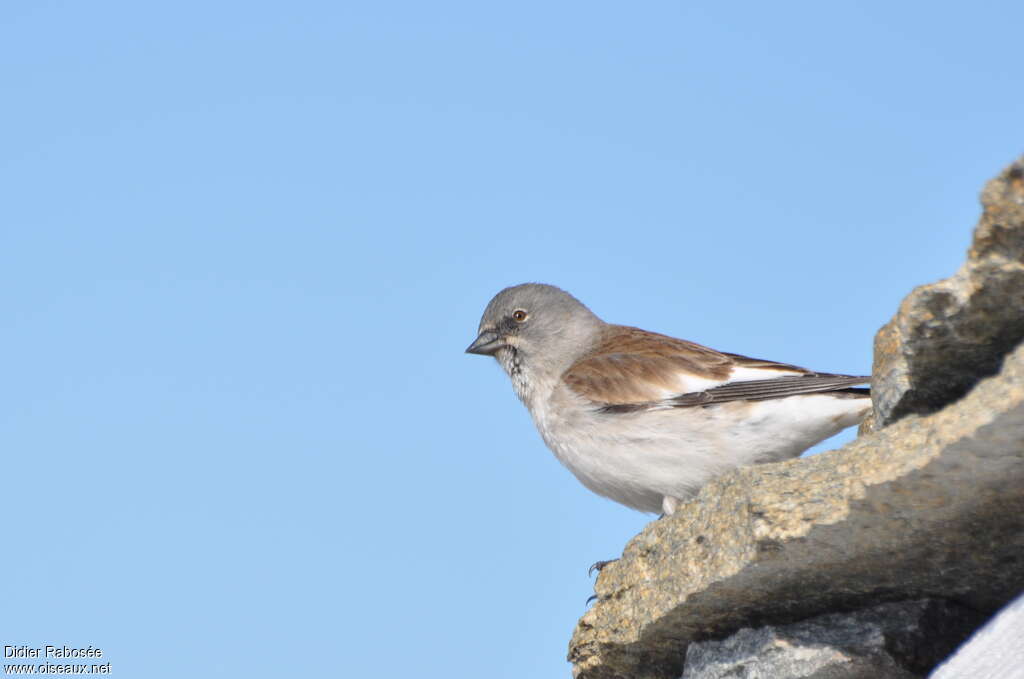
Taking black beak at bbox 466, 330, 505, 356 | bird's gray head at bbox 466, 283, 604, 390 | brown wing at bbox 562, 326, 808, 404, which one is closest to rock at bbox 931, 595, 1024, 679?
brown wing at bbox 562, 326, 808, 404

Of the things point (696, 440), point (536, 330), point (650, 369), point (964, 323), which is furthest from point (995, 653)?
point (536, 330)

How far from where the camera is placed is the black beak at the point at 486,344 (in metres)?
8.83

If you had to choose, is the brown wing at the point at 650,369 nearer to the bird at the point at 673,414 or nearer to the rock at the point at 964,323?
the bird at the point at 673,414

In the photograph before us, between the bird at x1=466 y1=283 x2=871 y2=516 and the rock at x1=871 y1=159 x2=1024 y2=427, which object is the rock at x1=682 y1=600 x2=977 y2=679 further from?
the bird at x1=466 y1=283 x2=871 y2=516

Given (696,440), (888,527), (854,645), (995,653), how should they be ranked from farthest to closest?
(696,440), (854,645), (888,527), (995,653)

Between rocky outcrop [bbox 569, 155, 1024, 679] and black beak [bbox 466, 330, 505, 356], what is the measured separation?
4.59m

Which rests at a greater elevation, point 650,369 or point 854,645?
point 650,369

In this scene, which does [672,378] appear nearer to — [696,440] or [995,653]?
[696,440]

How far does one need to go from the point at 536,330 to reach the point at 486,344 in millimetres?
475

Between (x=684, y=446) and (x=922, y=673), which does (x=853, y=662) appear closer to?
(x=922, y=673)

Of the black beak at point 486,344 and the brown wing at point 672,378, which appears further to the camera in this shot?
the black beak at point 486,344

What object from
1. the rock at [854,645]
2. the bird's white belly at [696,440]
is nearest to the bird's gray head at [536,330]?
the bird's white belly at [696,440]

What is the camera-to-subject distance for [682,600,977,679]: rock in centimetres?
357

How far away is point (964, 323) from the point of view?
2.97 meters
